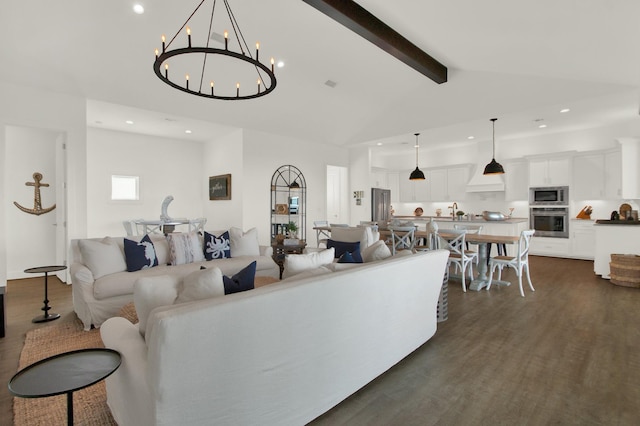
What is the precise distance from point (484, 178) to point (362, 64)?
5.13 meters

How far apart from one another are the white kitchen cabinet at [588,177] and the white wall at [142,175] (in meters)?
8.86

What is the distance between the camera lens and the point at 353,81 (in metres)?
5.97

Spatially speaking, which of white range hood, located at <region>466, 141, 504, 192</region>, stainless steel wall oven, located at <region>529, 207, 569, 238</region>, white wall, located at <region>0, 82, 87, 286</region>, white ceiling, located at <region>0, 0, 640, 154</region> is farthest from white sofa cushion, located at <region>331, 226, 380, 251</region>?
stainless steel wall oven, located at <region>529, 207, 569, 238</region>

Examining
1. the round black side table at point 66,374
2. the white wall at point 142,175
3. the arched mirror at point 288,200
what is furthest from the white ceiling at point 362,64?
the round black side table at point 66,374

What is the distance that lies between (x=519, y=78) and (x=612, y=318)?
3773mm

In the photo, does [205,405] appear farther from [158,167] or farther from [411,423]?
[158,167]

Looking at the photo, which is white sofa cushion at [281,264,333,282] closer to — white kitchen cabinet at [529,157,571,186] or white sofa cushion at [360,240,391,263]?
white sofa cushion at [360,240,391,263]

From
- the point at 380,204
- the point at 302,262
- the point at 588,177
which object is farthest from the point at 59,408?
the point at 588,177

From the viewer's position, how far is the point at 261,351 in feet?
4.99

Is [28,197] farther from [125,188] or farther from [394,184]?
[394,184]

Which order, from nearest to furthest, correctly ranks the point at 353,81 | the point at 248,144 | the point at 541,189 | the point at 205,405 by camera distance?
the point at 205,405 < the point at 353,81 < the point at 248,144 < the point at 541,189

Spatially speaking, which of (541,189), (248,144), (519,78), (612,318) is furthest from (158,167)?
(541,189)

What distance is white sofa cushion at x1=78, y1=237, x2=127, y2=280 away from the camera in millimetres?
3529

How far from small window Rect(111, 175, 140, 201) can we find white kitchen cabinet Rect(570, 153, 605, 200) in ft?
32.8
